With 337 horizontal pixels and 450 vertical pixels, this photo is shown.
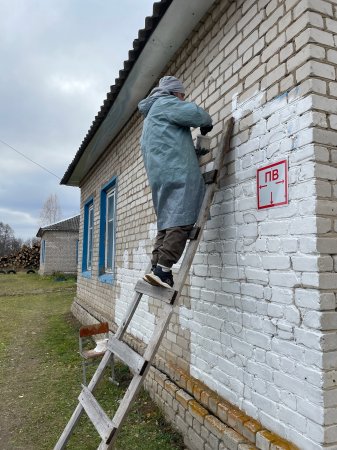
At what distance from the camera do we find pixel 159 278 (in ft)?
7.94

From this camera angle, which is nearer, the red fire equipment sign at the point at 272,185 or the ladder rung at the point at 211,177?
the red fire equipment sign at the point at 272,185

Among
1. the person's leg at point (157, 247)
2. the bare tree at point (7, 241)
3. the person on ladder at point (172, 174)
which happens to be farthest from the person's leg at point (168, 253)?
the bare tree at point (7, 241)

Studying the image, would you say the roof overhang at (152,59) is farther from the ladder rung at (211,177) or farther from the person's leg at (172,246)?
the person's leg at (172,246)

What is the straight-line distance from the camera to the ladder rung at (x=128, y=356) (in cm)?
220

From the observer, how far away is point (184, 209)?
246 cm

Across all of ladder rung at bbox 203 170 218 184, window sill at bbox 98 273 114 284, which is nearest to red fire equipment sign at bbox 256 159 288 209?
ladder rung at bbox 203 170 218 184

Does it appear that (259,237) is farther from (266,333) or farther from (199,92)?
(199,92)

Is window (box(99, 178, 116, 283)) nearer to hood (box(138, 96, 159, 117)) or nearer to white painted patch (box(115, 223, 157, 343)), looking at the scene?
white painted patch (box(115, 223, 157, 343))

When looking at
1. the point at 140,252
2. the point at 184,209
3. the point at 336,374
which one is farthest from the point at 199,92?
the point at 336,374

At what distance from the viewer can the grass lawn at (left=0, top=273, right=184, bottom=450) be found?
3146 mm

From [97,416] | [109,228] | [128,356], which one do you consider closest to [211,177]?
[128,356]

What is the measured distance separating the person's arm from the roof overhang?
1.02 metres

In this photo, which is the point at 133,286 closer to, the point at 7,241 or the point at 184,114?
the point at 184,114

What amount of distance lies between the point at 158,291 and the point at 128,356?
45 centimetres
